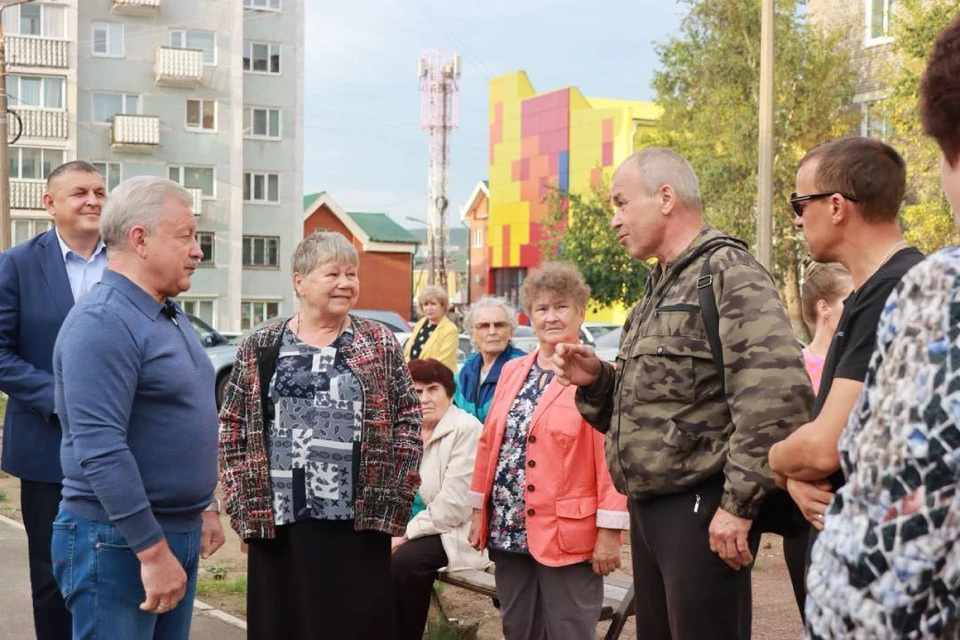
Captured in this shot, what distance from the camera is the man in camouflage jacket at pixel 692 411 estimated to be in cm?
350

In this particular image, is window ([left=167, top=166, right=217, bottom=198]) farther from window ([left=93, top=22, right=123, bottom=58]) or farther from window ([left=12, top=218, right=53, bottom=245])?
window ([left=12, top=218, right=53, bottom=245])

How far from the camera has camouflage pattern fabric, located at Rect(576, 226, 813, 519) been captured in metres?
3.48

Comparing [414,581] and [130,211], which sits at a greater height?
[130,211]

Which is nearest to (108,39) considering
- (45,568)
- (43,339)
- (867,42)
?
(867,42)

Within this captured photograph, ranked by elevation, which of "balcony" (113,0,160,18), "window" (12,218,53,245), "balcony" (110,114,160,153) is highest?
"balcony" (113,0,160,18)

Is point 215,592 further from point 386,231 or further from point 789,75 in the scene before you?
point 386,231

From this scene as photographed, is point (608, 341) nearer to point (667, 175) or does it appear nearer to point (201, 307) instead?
point (667, 175)

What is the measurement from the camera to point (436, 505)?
571 centimetres

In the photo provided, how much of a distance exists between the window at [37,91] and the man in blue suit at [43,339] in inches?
1719

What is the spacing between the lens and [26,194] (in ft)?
148

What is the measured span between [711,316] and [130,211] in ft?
5.82

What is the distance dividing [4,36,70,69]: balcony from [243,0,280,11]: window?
773 cm

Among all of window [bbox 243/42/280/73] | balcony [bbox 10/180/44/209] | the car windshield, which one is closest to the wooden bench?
the car windshield

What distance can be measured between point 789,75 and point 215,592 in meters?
28.8
